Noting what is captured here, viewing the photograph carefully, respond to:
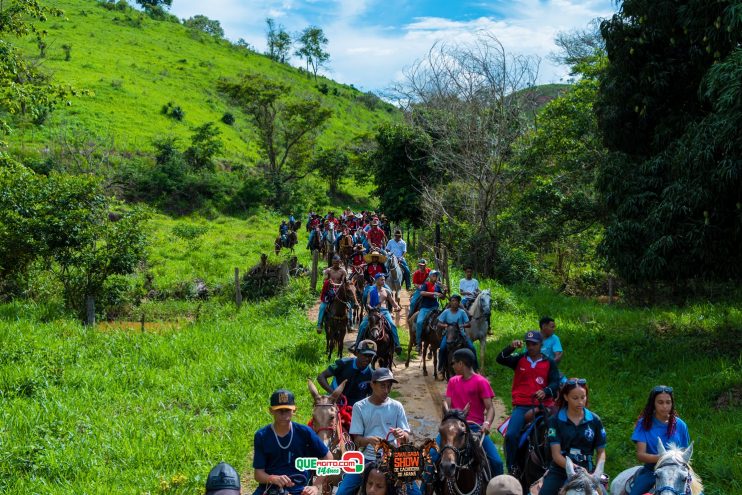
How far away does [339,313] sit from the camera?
40.2 feet

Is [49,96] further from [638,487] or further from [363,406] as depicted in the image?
[638,487]

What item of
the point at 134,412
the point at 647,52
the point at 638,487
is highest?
the point at 647,52

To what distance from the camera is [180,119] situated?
49.8 m

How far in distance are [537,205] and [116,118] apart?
114 ft

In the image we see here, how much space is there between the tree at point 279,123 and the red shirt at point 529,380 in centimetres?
3892

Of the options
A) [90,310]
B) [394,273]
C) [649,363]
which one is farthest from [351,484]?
[90,310]

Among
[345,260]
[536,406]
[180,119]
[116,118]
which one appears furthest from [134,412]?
[180,119]

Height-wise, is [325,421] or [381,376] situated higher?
[381,376]

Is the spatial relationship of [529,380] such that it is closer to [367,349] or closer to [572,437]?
[572,437]

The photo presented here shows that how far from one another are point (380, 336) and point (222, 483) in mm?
6572

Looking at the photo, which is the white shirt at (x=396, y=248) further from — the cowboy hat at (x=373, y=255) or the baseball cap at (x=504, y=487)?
the baseball cap at (x=504, y=487)
